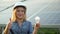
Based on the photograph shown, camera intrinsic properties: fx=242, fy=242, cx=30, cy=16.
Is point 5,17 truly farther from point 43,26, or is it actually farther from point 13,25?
point 13,25

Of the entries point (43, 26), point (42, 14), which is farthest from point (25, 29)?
point (42, 14)

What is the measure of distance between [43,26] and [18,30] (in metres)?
2.67

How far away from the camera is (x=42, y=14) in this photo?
19.1ft

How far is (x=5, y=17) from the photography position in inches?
233

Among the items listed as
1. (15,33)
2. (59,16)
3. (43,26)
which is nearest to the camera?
(15,33)

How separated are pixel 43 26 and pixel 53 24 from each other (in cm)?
24

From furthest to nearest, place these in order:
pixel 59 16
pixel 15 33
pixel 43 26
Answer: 1. pixel 59 16
2. pixel 43 26
3. pixel 15 33

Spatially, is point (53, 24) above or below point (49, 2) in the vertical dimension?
below

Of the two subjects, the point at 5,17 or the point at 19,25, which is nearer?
the point at 19,25

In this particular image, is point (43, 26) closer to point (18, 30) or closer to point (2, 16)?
point (2, 16)

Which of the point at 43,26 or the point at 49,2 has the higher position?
the point at 49,2

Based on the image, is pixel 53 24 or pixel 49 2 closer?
pixel 53 24

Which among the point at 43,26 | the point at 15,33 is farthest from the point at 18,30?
the point at 43,26

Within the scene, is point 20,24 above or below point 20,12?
below
